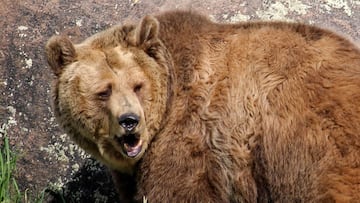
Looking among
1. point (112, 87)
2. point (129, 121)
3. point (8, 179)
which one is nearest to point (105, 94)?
point (112, 87)

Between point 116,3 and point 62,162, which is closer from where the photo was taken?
point 62,162

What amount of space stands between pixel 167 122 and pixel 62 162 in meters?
1.65

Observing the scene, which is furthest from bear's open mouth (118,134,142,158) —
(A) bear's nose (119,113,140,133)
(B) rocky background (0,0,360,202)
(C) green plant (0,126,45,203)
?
(B) rocky background (0,0,360,202)

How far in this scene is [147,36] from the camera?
21.8ft

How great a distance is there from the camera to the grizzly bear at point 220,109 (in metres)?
6.38

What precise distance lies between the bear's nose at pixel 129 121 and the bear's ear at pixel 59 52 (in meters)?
0.76

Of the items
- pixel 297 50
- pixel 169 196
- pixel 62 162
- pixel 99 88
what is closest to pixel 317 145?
pixel 297 50

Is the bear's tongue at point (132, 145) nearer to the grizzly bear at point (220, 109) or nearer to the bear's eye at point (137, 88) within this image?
the grizzly bear at point (220, 109)

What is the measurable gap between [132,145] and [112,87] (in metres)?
0.47

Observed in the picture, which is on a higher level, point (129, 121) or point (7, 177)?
point (129, 121)

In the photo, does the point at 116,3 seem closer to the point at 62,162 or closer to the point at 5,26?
the point at 5,26

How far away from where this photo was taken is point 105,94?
6.48m

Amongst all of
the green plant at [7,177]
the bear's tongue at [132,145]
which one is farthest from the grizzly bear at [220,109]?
the green plant at [7,177]

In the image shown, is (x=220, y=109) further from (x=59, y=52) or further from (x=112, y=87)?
(x=59, y=52)
